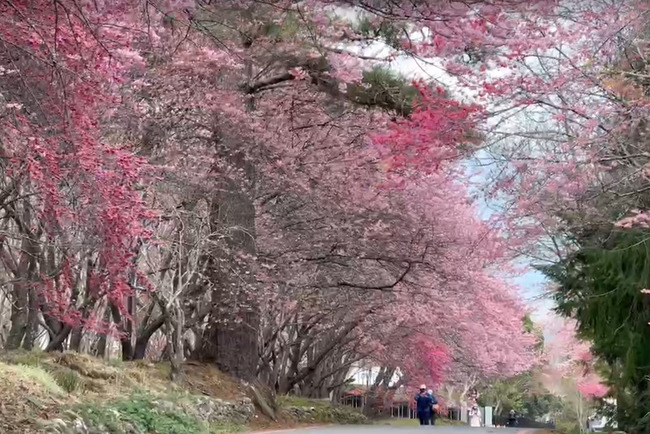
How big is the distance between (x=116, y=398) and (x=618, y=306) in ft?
27.7

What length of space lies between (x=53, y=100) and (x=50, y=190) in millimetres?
999

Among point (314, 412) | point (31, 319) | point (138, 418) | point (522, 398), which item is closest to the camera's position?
point (138, 418)

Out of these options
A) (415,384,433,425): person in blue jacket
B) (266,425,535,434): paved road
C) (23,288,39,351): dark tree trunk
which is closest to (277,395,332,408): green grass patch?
(415,384,433,425): person in blue jacket

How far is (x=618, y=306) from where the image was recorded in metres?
14.3

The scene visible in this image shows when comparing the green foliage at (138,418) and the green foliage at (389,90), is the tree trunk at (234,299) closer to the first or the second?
the green foliage at (389,90)

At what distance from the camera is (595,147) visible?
9.95m

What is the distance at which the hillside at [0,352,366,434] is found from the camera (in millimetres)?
9367

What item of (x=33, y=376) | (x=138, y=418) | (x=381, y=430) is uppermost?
(x=33, y=376)

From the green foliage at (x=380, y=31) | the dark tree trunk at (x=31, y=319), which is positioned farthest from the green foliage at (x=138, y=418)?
the dark tree trunk at (x=31, y=319)

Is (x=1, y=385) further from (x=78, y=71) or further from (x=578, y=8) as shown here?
(x=578, y=8)

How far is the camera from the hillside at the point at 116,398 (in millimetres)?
9367

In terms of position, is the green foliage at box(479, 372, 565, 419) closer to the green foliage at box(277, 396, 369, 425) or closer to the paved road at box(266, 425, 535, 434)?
the green foliage at box(277, 396, 369, 425)

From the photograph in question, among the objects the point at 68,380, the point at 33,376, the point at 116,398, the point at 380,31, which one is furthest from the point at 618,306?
the point at 33,376

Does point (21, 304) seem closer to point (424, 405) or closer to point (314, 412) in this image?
point (314, 412)
